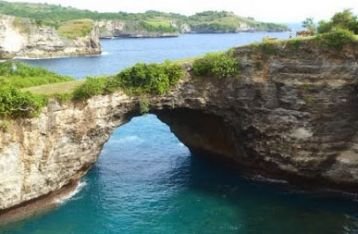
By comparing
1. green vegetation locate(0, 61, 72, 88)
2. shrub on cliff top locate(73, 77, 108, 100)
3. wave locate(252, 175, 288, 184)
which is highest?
shrub on cliff top locate(73, 77, 108, 100)

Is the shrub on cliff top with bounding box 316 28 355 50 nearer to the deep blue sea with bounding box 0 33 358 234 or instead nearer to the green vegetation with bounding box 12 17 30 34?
the deep blue sea with bounding box 0 33 358 234

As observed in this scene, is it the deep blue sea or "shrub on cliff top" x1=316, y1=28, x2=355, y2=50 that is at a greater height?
"shrub on cliff top" x1=316, y1=28, x2=355, y2=50

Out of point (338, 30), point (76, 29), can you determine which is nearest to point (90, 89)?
point (338, 30)

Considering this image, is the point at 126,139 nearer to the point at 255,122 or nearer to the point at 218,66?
the point at 255,122

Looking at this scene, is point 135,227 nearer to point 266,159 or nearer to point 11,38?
point 266,159

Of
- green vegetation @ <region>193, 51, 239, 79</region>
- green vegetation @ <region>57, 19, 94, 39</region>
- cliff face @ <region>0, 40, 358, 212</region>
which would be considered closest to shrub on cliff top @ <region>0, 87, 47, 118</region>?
cliff face @ <region>0, 40, 358, 212</region>

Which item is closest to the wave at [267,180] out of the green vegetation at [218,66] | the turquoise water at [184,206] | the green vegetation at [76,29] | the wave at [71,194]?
the turquoise water at [184,206]
